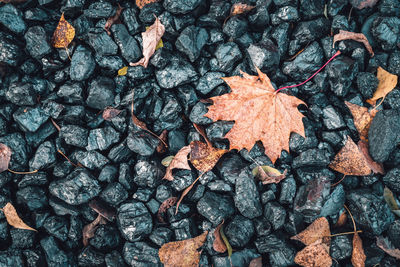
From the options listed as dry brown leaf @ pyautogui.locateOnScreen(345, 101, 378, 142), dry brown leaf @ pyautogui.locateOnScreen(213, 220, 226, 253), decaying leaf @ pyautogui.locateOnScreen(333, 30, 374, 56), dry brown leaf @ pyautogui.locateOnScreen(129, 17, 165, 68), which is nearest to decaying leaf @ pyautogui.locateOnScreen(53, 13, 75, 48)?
dry brown leaf @ pyautogui.locateOnScreen(129, 17, 165, 68)

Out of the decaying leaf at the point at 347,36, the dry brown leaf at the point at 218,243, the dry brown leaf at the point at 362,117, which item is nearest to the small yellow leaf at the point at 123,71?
the dry brown leaf at the point at 218,243

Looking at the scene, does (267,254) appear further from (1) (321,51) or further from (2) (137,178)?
(1) (321,51)

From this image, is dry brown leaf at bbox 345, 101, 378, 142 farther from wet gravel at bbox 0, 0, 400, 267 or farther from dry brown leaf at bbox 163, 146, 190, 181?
dry brown leaf at bbox 163, 146, 190, 181

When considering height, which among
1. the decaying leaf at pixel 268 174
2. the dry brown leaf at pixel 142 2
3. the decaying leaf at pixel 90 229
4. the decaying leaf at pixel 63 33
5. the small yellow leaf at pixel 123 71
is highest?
the dry brown leaf at pixel 142 2

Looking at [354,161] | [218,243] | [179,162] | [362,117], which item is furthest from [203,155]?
[362,117]

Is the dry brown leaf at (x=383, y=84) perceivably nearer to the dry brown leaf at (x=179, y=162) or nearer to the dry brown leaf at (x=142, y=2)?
the dry brown leaf at (x=179, y=162)

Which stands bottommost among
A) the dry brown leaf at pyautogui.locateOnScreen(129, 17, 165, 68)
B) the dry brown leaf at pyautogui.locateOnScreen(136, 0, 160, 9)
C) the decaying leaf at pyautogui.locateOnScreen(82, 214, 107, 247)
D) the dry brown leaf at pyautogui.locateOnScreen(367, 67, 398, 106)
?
the decaying leaf at pyautogui.locateOnScreen(82, 214, 107, 247)
